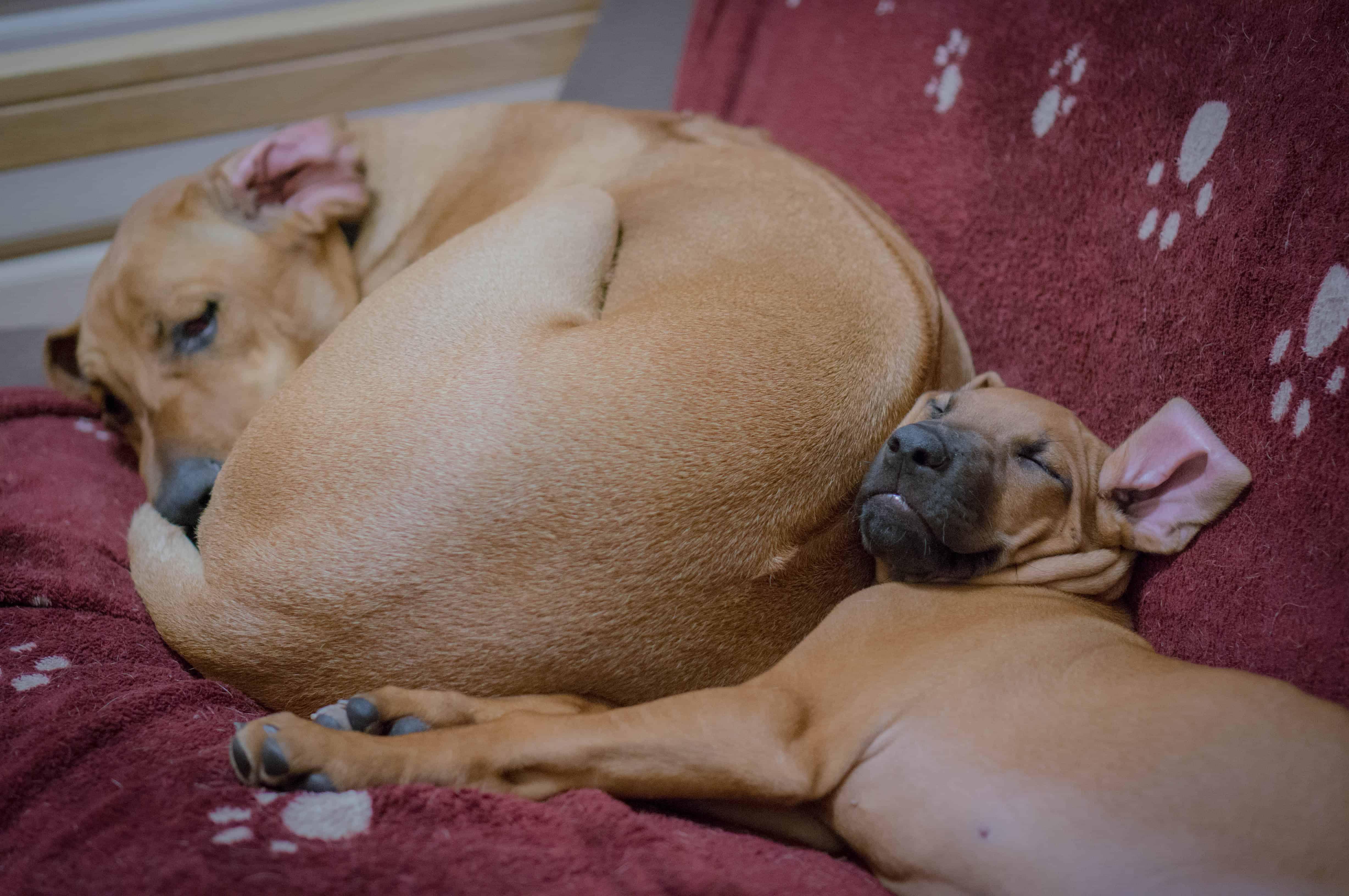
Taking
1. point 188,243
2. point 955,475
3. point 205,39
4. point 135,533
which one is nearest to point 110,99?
point 205,39

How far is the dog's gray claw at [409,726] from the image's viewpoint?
1.50m

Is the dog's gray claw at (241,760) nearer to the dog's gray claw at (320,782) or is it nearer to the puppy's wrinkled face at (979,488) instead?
the dog's gray claw at (320,782)

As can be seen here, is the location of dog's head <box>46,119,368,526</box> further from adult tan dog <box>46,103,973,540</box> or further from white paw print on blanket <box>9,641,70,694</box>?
white paw print on blanket <box>9,641,70,694</box>

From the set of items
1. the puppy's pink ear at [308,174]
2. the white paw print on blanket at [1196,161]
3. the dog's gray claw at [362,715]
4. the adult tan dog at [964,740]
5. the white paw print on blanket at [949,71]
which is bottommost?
the dog's gray claw at [362,715]

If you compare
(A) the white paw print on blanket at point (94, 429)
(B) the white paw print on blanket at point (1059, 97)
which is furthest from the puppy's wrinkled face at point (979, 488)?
(A) the white paw print on blanket at point (94, 429)

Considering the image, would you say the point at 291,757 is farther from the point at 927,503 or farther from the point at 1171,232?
the point at 1171,232

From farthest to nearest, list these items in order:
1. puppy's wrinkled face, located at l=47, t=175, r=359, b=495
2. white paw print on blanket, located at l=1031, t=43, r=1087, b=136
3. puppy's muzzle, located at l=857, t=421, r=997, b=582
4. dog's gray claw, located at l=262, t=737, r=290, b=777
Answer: puppy's wrinkled face, located at l=47, t=175, r=359, b=495 → white paw print on blanket, located at l=1031, t=43, r=1087, b=136 → puppy's muzzle, located at l=857, t=421, r=997, b=582 → dog's gray claw, located at l=262, t=737, r=290, b=777

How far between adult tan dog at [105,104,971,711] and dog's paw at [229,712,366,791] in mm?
195

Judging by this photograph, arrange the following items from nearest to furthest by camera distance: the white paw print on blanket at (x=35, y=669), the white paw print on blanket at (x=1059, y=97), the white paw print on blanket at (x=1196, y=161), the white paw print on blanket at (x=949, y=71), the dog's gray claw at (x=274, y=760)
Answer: the dog's gray claw at (x=274, y=760)
the white paw print on blanket at (x=35, y=669)
the white paw print on blanket at (x=1196, y=161)
the white paw print on blanket at (x=1059, y=97)
the white paw print on blanket at (x=949, y=71)

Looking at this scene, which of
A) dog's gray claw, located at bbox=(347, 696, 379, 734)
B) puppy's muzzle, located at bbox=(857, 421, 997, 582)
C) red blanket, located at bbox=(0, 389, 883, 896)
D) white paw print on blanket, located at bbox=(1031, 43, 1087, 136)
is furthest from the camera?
white paw print on blanket, located at bbox=(1031, 43, 1087, 136)

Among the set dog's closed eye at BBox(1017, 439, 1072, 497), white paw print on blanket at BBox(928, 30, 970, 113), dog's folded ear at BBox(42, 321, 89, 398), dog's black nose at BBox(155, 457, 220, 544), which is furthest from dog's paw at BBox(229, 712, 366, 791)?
white paw print on blanket at BBox(928, 30, 970, 113)

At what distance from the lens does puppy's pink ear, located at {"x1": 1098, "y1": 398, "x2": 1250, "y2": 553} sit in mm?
1620

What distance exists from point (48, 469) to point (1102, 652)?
2314 mm

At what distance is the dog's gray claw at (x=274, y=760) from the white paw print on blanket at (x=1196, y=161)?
1781mm
